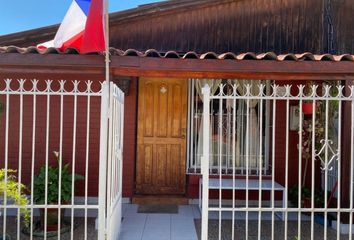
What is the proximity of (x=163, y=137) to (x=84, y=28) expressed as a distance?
3.05 m

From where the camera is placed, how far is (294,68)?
17.0 ft

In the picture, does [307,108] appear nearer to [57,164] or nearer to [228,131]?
[228,131]

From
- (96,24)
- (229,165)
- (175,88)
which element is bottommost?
(229,165)

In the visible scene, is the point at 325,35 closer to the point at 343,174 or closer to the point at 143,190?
the point at 343,174

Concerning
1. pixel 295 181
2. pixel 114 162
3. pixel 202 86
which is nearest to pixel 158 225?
pixel 114 162

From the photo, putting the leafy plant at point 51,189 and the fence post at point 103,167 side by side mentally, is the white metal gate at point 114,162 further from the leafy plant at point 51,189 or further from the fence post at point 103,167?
the leafy plant at point 51,189

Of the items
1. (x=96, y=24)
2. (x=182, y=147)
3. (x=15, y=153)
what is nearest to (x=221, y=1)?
(x=182, y=147)

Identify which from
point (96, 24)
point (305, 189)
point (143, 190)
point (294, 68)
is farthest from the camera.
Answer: point (143, 190)

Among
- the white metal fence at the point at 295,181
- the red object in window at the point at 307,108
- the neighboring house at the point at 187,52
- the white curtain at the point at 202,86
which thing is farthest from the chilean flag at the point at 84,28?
the red object in window at the point at 307,108

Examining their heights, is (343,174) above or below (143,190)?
above

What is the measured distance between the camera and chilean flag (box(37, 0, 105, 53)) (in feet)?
13.4

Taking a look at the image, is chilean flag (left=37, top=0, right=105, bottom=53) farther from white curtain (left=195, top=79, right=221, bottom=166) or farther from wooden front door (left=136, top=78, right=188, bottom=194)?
white curtain (left=195, top=79, right=221, bottom=166)

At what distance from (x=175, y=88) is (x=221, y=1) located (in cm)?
208

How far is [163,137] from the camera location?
23.1 ft
